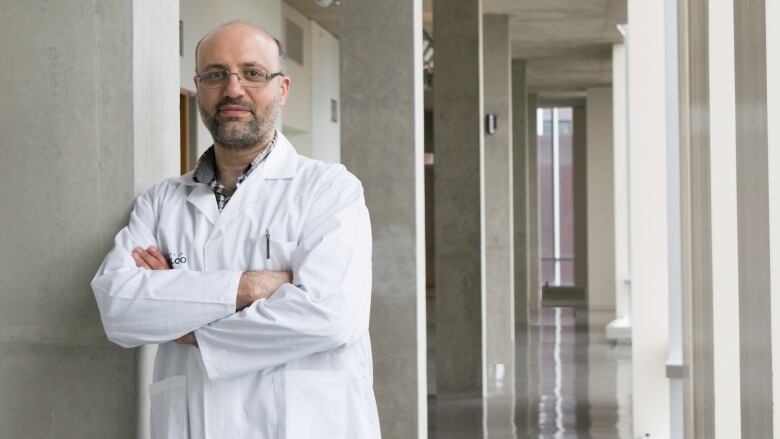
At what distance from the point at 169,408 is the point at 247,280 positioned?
0.35 metres

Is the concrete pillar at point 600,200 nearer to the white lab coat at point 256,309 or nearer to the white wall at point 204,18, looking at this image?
the white wall at point 204,18

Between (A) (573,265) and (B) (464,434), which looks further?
(A) (573,265)

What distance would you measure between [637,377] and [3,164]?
5.85 metres

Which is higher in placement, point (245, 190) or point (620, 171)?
point (620, 171)

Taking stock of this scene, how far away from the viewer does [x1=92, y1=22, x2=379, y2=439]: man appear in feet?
8.64

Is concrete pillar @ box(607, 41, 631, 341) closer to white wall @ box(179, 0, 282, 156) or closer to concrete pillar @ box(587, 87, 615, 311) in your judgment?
concrete pillar @ box(587, 87, 615, 311)

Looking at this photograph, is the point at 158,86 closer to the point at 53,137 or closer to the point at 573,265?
the point at 53,137

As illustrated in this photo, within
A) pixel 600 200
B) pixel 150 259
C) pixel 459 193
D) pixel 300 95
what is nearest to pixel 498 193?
pixel 300 95

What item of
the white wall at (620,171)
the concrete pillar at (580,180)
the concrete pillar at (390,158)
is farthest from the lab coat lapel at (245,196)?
the concrete pillar at (580,180)

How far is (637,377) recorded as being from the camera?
8.06 meters

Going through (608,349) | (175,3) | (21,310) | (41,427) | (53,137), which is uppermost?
(175,3)

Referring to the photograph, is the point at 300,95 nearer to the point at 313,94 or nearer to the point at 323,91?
the point at 313,94

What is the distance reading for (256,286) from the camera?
2.67 m

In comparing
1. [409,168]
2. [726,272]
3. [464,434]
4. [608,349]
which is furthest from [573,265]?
[726,272]
